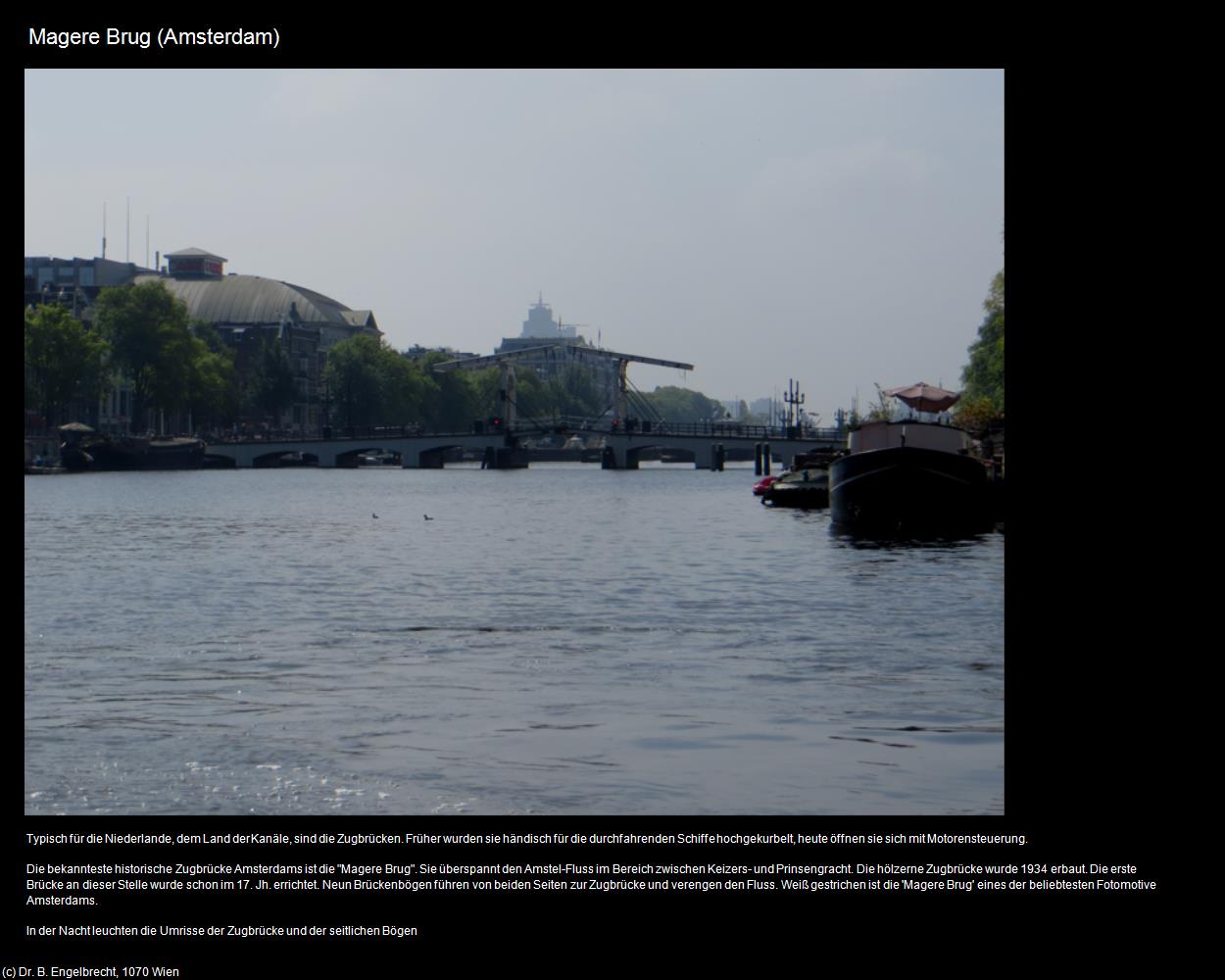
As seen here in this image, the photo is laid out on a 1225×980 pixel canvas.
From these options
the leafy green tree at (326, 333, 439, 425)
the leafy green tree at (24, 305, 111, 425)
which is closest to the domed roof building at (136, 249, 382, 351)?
the leafy green tree at (326, 333, 439, 425)

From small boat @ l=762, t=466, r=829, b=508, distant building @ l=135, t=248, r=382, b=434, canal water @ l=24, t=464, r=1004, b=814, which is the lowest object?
canal water @ l=24, t=464, r=1004, b=814

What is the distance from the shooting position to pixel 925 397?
189 feet

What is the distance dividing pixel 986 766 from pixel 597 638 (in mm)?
7835

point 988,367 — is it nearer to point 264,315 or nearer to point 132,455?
point 132,455

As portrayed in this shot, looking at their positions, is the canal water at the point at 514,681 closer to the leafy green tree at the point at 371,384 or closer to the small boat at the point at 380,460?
the leafy green tree at the point at 371,384

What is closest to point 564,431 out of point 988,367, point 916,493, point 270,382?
point 270,382

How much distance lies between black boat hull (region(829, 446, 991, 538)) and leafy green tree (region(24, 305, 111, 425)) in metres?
68.0

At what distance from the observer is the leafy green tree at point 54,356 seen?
315 ft

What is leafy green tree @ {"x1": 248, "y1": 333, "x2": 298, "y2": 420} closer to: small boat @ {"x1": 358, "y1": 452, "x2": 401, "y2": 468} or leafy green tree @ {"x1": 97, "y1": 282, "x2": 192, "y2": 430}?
small boat @ {"x1": 358, "y1": 452, "x2": 401, "y2": 468}

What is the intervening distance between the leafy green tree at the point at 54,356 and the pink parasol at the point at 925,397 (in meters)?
56.8

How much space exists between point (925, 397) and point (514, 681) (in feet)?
149

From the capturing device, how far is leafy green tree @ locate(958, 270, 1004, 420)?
6319 centimetres
